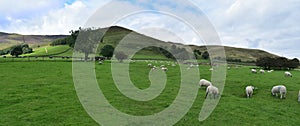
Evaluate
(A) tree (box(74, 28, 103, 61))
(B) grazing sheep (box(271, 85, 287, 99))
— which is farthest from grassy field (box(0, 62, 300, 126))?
(A) tree (box(74, 28, 103, 61))

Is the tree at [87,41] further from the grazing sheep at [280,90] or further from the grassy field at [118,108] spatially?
the grazing sheep at [280,90]

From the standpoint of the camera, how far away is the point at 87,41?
62.8 metres

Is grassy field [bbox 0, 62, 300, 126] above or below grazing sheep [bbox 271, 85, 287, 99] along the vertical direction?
below

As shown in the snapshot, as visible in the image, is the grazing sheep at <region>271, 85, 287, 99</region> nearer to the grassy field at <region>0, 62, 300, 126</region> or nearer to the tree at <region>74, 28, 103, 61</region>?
the grassy field at <region>0, 62, 300, 126</region>

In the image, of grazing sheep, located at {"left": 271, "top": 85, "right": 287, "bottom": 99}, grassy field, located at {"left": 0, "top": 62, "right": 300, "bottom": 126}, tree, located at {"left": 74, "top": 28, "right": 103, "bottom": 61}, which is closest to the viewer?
grassy field, located at {"left": 0, "top": 62, "right": 300, "bottom": 126}

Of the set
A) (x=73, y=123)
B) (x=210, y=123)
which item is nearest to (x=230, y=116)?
(x=210, y=123)

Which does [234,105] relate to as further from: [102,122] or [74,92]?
[74,92]

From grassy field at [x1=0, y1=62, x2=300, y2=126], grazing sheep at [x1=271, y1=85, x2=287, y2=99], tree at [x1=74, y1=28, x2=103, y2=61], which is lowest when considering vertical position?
grassy field at [x1=0, y1=62, x2=300, y2=126]

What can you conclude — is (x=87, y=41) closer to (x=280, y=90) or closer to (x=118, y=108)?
(x=118, y=108)

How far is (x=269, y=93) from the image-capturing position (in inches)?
921

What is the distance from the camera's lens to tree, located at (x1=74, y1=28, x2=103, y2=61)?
60688 millimetres

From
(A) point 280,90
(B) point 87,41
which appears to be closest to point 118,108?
(A) point 280,90

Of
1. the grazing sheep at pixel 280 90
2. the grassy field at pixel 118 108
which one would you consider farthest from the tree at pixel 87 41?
the grazing sheep at pixel 280 90

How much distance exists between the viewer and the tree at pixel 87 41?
2389 inches
